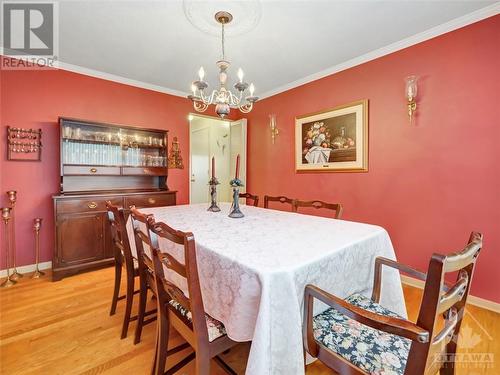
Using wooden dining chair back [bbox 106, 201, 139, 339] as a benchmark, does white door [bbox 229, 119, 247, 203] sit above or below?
above

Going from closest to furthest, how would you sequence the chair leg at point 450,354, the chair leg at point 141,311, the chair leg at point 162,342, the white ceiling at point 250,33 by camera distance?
1. the chair leg at point 450,354
2. the chair leg at point 162,342
3. the chair leg at point 141,311
4. the white ceiling at point 250,33

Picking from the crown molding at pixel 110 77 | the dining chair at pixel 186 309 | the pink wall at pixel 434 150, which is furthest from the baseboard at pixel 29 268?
the pink wall at pixel 434 150

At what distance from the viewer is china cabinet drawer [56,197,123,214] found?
2.63m

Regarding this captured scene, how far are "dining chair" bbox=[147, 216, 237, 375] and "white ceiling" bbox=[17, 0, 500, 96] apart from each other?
1820 millimetres

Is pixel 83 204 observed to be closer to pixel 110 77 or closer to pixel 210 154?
pixel 110 77

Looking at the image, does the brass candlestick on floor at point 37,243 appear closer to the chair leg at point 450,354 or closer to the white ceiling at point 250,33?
the white ceiling at point 250,33

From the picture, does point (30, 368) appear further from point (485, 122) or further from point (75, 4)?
point (485, 122)

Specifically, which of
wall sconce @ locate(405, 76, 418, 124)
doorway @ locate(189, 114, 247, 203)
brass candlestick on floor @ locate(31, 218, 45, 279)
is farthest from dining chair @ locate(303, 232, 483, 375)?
doorway @ locate(189, 114, 247, 203)

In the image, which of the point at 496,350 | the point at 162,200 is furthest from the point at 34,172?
the point at 496,350

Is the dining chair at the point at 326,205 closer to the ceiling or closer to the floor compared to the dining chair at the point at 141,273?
closer to the ceiling

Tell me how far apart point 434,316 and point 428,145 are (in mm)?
2154

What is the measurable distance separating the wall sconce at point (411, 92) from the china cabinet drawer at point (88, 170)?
11.6 feet

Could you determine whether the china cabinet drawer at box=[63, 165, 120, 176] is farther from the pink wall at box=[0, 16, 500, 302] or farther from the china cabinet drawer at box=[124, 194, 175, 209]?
the china cabinet drawer at box=[124, 194, 175, 209]

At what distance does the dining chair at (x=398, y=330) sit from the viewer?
27.6 inches
